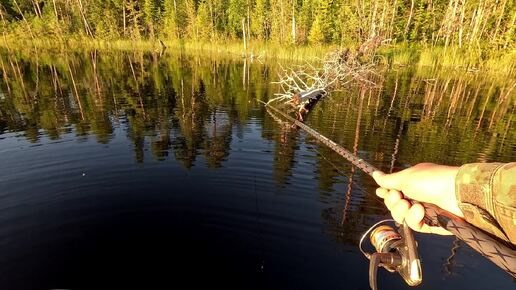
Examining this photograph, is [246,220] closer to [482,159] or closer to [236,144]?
[236,144]

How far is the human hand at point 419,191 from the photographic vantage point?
2129 millimetres

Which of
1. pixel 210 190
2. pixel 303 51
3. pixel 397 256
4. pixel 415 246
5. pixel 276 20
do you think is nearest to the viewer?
pixel 415 246

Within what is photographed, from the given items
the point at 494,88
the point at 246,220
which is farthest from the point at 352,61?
the point at 246,220

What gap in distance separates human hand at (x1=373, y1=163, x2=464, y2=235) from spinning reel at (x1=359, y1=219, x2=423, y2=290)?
0.67 feet

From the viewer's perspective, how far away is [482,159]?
1082 cm

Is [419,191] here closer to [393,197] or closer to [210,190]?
[393,197]

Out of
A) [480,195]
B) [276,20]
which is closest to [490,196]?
[480,195]

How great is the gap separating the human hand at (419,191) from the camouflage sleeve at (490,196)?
0.34 ft

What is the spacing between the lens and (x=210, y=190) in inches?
330

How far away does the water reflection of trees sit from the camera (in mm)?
10391

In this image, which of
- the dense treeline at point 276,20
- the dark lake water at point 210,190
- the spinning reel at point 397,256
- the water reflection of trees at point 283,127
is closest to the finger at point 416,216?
the spinning reel at point 397,256

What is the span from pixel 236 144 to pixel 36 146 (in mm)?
7207

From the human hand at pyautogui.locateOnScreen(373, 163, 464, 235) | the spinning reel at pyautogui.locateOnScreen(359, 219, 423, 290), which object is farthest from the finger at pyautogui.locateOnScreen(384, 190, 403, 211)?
the spinning reel at pyautogui.locateOnScreen(359, 219, 423, 290)

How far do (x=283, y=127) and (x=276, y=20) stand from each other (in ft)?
167
